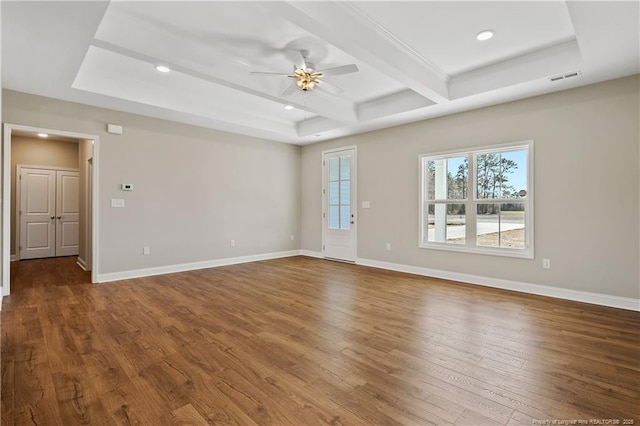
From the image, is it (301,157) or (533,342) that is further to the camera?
(301,157)

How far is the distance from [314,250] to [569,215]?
4838mm

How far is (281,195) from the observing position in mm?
7301

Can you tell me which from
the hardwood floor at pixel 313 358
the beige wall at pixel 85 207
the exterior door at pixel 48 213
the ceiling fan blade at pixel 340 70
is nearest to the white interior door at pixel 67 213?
the exterior door at pixel 48 213

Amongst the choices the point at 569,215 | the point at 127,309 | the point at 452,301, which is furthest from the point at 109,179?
the point at 569,215

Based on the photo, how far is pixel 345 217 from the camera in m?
6.71

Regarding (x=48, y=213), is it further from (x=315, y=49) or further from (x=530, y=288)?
(x=530, y=288)

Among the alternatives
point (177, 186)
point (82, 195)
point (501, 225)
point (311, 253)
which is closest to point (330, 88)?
point (177, 186)

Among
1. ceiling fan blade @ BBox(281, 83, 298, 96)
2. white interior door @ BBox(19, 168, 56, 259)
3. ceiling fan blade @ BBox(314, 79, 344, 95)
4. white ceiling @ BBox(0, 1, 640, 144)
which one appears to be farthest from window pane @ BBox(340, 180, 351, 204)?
white interior door @ BBox(19, 168, 56, 259)

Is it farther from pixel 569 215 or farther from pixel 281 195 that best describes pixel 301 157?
pixel 569 215

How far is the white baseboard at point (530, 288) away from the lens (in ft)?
11.9

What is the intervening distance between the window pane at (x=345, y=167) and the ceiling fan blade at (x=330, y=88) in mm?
1946

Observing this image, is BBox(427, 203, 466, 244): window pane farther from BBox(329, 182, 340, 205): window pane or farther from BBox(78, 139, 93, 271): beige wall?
BBox(78, 139, 93, 271): beige wall

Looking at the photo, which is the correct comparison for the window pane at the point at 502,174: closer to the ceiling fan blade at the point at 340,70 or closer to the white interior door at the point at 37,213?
the ceiling fan blade at the point at 340,70

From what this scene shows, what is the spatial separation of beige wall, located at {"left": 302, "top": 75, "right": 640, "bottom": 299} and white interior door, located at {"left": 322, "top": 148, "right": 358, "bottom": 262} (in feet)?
4.82
